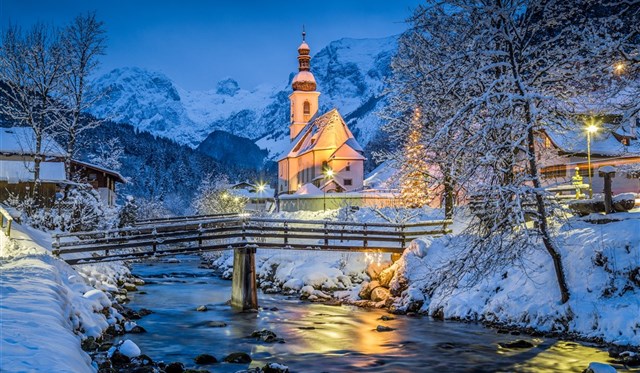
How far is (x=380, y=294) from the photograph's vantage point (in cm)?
Result: 2747

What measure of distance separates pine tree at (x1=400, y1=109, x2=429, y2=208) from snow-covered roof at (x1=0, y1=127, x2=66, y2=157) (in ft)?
89.9

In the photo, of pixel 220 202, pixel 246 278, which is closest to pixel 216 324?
pixel 246 278

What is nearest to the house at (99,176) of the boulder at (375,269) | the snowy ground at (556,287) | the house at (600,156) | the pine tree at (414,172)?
the pine tree at (414,172)

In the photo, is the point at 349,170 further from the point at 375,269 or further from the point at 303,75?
the point at 375,269

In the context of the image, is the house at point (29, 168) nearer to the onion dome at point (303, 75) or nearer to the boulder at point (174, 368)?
the boulder at point (174, 368)

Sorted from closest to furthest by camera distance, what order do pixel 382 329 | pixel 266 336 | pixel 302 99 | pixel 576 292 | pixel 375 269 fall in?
pixel 576 292 → pixel 266 336 → pixel 382 329 → pixel 375 269 → pixel 302 99

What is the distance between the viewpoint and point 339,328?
2205 centimetres

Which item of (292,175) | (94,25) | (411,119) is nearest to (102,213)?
(94,25)

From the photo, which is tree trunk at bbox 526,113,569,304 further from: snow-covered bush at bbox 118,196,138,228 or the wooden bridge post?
snow-covered bush at bbox 118,196,138,228

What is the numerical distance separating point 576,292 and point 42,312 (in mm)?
15340

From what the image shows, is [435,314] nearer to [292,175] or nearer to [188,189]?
[292,175]

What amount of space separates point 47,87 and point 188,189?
133783 mm

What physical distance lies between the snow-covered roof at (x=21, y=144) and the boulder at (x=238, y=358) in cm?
3529

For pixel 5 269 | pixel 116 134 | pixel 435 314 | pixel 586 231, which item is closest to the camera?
pixel 5 269
